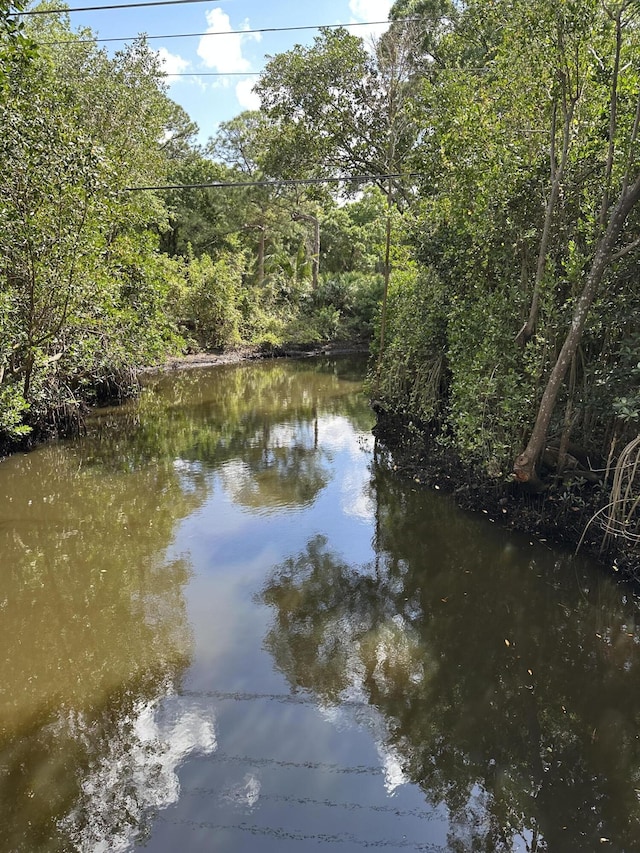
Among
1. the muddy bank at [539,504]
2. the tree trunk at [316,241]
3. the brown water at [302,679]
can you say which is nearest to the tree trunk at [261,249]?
the tree trunk at [316,241]

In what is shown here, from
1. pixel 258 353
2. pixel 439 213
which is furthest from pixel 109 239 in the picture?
pixel 258 353

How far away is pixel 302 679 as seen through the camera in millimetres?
3906

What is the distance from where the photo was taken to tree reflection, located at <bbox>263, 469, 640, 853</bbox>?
2955mm

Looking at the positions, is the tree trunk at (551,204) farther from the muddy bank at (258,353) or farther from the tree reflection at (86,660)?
the muddy bank at (258,353)

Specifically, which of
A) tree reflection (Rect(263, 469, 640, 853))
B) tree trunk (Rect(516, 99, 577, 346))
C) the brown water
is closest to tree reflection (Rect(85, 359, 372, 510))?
the brown water

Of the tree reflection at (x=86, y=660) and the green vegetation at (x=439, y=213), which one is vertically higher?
the green vegetation at (x=439, y=213)

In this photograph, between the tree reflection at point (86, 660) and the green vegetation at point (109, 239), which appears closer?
the tree reflection at point (86, 660)

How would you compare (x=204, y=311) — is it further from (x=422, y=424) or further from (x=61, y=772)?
(x=61, y=772)

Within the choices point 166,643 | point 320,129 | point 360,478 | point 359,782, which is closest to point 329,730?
point 359,782

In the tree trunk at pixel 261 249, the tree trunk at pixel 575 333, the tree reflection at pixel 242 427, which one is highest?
the tree trunk at pixel 261 249

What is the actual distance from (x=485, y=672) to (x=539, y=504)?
8.38 ft

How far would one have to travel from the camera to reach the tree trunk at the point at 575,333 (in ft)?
A: 15.0

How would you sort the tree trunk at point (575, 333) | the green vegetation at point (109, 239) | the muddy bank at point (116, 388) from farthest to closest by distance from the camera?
the muddy bank at point (116, 388)
the green vegetation at point (109, 239)
the tree trunk at point (575, 333)

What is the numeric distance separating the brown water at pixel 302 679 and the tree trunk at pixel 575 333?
88cm
